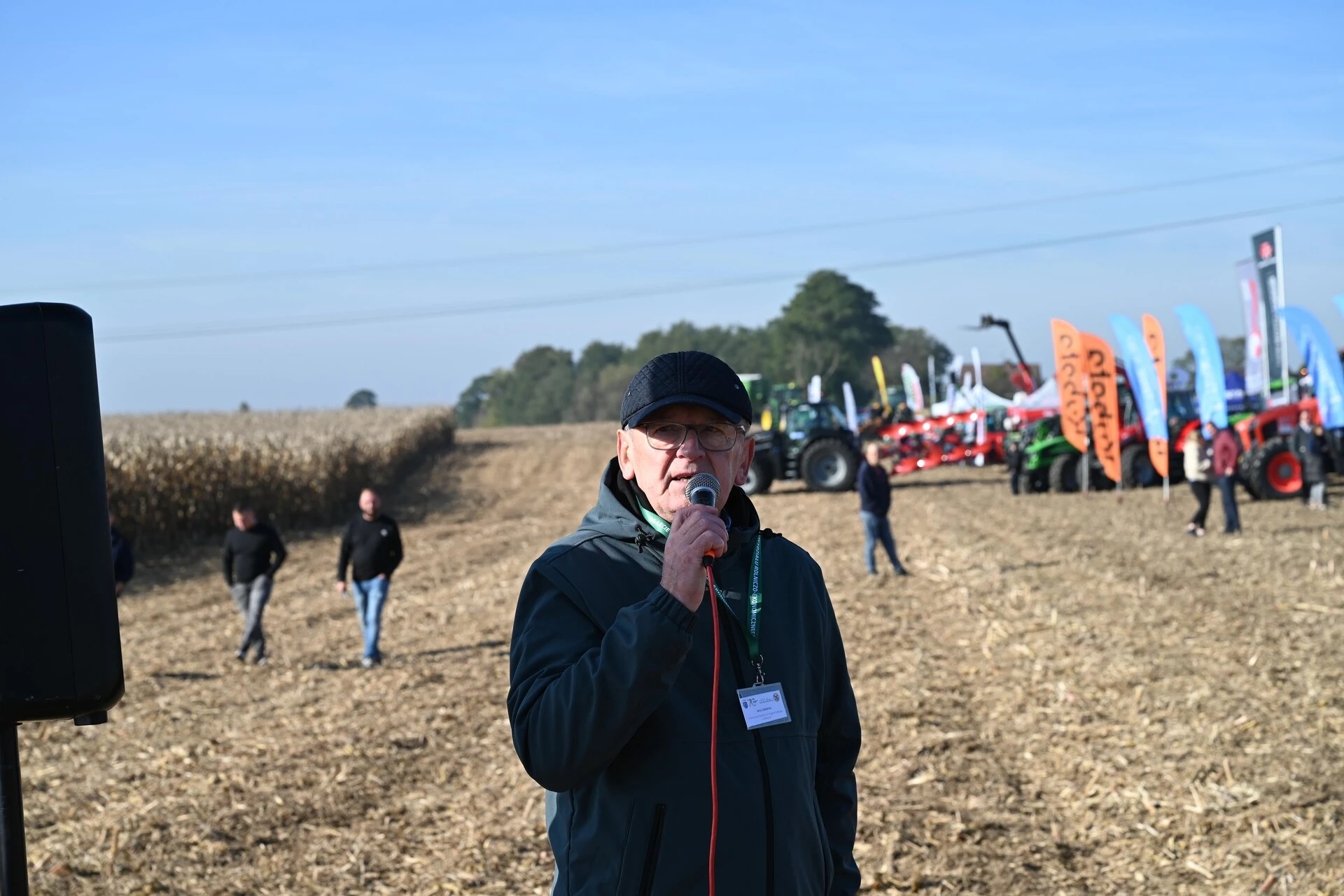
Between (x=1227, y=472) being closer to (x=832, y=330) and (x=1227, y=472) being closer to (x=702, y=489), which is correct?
(x=702, y=489)

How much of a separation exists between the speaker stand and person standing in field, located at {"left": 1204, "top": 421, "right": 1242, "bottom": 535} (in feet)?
54.9

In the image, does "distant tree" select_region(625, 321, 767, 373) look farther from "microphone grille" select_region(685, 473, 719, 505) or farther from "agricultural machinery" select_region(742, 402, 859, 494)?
"microphone grille" select_region(685, 473, 719, 505)

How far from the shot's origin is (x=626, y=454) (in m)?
2.54

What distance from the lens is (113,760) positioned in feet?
27.4

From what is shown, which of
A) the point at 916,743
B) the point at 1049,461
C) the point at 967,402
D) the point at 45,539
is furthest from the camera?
the point at 967,402

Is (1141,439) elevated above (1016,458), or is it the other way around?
(1141,439)

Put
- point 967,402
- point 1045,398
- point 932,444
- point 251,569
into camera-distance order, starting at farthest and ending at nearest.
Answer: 1. point 967,402
2. point 1045,398
3. point 932,444
4. point 251,569

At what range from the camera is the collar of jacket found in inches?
95.6

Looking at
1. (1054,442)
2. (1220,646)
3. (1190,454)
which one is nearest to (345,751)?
(1220,646)

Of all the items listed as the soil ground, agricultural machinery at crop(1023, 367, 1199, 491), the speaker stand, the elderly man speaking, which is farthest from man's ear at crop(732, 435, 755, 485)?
agricultural machinery at crop(1023, 367, 1199, 491)

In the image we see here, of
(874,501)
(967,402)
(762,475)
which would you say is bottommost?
(874,501)

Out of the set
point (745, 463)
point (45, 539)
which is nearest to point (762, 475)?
point (745, 463)

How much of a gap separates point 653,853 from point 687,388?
33.2 inches

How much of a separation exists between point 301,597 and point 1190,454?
11.9 meters
